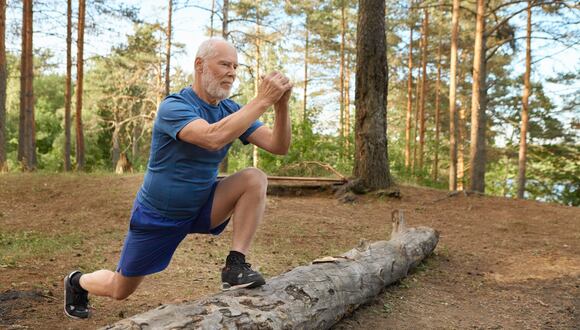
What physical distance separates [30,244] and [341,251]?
12.9ft

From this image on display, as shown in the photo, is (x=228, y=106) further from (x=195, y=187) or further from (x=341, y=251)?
(x=341, y=251)

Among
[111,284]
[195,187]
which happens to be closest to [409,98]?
[195,187]

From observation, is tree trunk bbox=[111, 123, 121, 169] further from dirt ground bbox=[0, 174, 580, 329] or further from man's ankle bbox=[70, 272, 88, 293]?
man's ankle bbox=[70, 272, 88, 293]

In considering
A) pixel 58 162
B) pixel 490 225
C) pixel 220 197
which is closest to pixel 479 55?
pixel 490 225

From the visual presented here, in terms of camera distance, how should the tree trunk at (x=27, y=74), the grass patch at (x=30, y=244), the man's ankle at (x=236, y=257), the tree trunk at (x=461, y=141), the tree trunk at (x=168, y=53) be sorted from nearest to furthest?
1. the man's ankle at (x=236, y=257)
2. the grass patch at (x=30, y=244)
3. the tree trunk at (x=27, y=74)
4. the tree trunk at (x=168, y=53)
5. the tree trunk at (x=461, y=141)

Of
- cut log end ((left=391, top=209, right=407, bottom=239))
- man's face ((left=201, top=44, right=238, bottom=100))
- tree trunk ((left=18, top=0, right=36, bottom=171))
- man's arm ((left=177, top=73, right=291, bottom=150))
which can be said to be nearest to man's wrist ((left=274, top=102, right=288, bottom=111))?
man's arm ((left=177, top=73, right=291, bottom=150))

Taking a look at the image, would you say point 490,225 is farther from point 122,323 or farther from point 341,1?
point 341,1

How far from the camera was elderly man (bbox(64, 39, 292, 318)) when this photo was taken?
9.21ft

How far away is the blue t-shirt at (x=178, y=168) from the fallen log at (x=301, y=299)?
1.94 ft

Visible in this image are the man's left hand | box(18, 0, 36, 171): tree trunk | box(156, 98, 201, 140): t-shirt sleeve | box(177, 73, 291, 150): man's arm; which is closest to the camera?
box(177, 73, 291, 150): man's arm

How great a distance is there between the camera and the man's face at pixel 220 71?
9.24 ft

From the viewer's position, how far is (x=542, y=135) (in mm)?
22500

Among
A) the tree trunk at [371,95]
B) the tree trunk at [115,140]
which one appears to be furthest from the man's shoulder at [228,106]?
the tree trunk at [115,140]

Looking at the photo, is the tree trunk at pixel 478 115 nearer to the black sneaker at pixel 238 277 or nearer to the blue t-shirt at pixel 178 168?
the black sneaker at pixel 238 277
